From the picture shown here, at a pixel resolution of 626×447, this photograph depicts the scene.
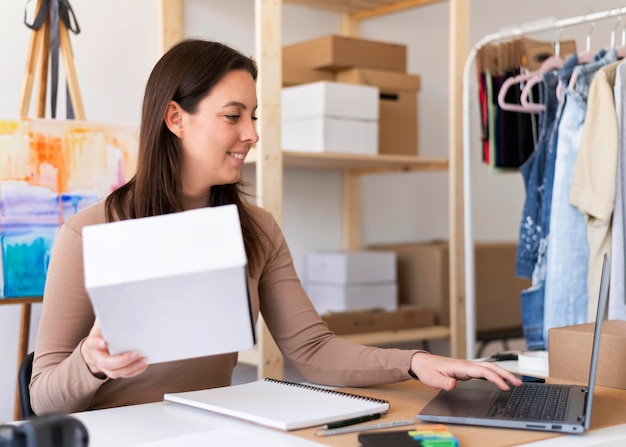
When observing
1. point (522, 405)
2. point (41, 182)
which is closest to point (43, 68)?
point (41, 182)

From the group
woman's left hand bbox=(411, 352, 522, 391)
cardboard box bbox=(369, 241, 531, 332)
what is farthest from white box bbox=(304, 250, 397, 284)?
woman's left hand bbox=(411, 352, 522, 391)

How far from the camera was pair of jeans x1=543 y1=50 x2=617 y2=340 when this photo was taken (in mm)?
2258

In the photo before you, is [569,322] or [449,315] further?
[449,315]

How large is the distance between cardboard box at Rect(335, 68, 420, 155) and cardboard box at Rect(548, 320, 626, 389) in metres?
1.54

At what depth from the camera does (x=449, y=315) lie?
3.05 m

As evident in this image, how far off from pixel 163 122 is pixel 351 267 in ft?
4.83

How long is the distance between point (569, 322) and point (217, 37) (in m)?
1.53

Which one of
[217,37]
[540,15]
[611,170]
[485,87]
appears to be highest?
[540,15]

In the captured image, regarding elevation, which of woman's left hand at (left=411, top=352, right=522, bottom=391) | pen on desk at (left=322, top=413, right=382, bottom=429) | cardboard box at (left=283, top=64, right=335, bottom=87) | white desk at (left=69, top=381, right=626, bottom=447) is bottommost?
white desk at (left=69, top=381, right=626, bottom=447)

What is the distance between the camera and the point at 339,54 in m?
2.89

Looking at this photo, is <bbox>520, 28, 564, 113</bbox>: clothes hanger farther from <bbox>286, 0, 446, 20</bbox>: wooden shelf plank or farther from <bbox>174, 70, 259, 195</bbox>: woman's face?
<bbox>174, 70, 259, 195</bbox>: woman's face

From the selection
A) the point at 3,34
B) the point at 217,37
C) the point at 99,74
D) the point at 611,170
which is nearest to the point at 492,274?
the point at 611,170

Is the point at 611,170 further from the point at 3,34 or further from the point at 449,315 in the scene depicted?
the point at 3,34

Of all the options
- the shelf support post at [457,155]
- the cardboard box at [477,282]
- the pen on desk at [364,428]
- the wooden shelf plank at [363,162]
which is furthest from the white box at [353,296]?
the pen on desk at [364,428]
